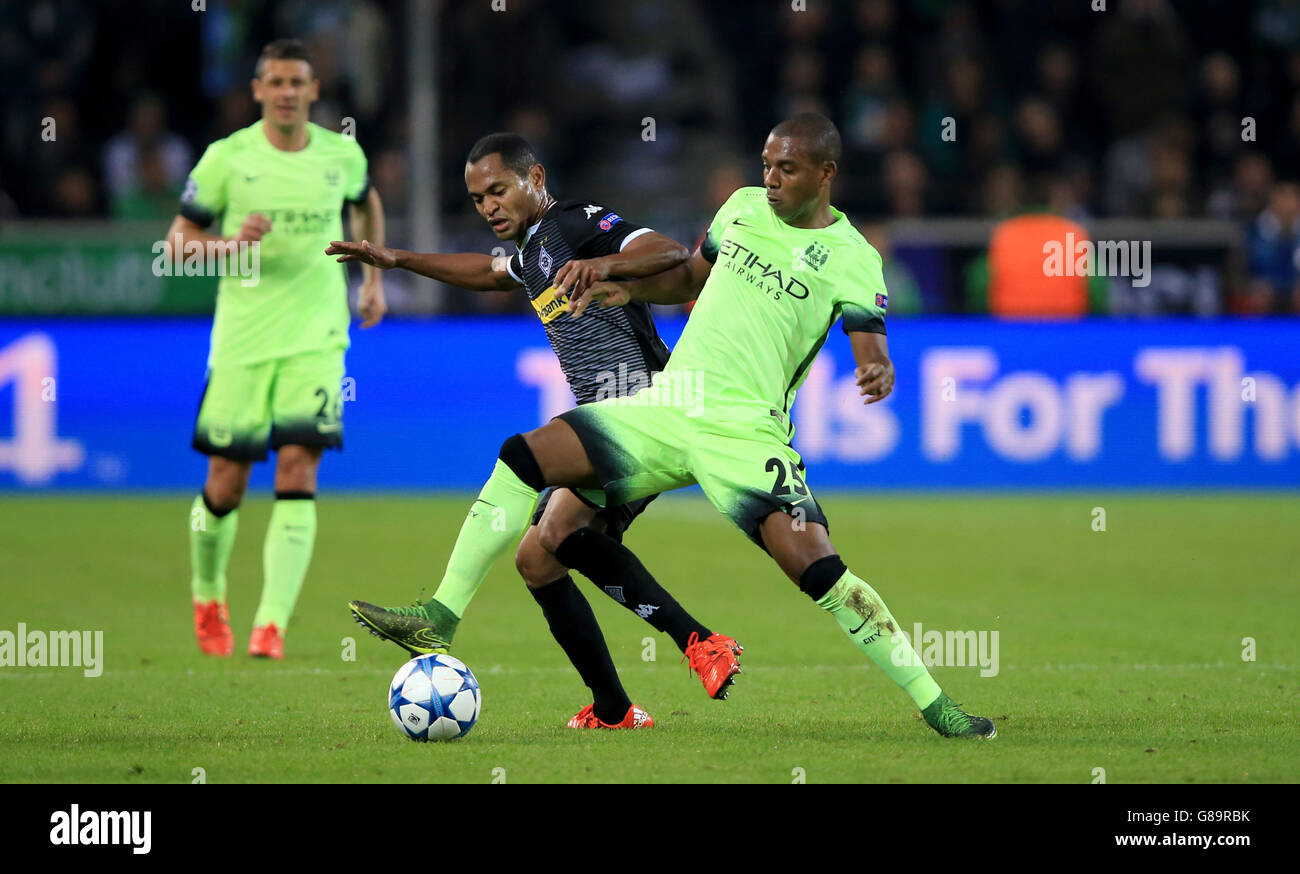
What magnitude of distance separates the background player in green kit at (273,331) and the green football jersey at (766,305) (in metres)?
2.55

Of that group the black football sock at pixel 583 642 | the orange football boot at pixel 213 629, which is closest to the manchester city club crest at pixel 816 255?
the black football sock at pixel 583 642

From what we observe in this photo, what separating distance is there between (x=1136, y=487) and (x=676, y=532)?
3.83 metres

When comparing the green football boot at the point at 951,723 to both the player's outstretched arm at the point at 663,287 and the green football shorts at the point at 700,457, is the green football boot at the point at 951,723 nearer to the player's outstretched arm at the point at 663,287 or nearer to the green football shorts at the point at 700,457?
the green football shorts at the point at 700,457

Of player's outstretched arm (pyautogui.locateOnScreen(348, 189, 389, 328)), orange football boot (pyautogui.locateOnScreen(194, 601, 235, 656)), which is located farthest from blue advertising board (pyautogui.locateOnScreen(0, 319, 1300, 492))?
orange football boot (pyautogui.locateOnScreen(194, 601, 235, 656))

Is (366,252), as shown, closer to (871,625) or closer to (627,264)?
(627,264)

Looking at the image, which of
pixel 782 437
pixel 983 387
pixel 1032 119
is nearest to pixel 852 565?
pixel 983 387

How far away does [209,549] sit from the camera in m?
7.88

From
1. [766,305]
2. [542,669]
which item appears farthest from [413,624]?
[542,669]

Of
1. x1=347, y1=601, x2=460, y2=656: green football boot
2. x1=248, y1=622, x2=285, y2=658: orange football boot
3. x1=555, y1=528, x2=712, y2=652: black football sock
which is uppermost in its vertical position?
x1=555, y1=528, x2=712, y2=652: black football sock

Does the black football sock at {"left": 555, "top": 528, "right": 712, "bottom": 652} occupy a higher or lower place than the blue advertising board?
lower

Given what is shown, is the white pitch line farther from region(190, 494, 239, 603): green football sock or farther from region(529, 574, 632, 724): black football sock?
region(529, 574, 632, 724): black football sock

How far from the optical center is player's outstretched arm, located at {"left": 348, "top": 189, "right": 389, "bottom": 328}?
8.12 m
